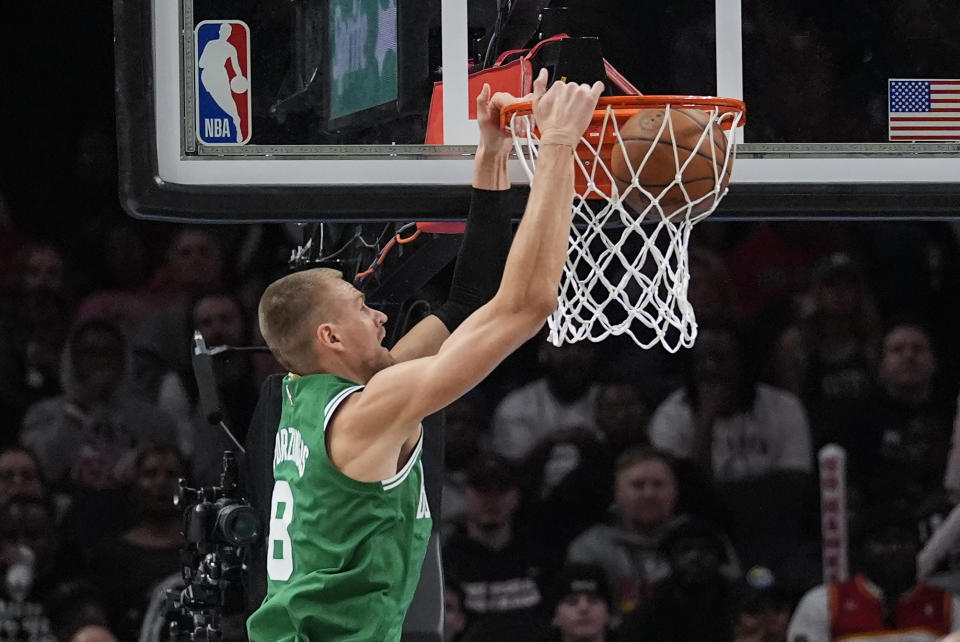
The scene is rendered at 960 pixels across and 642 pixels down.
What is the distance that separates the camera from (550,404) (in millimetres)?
5742

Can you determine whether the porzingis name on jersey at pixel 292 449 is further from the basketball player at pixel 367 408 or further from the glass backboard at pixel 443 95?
the glass backboard at pixel 443 95

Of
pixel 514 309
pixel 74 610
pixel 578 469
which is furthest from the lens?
pixel 578 469

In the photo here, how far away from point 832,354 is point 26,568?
3663 millimetres

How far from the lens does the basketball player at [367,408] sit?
7.44 feet

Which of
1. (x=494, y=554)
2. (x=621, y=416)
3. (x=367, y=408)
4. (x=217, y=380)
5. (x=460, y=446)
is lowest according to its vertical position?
(x=494, y=554)

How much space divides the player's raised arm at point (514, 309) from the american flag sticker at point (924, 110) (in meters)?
1.10

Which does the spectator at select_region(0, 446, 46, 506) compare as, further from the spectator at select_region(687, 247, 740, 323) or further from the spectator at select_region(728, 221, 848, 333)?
the spectator at select_region(728, 221, 848, 333)

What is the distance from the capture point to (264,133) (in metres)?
2.76

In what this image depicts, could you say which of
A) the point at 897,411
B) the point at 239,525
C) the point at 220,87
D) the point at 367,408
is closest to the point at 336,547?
the point at 367,408

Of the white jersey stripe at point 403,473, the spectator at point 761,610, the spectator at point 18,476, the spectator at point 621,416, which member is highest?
the white jersey stripe at point 403,473

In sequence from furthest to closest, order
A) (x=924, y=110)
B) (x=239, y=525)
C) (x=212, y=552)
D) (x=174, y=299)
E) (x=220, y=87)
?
1. (x=174, y=299)
2. (x=212, y=552)
3. (x=239, y=525)
4. (x=924, y=110)
5. (x=220, y=87)

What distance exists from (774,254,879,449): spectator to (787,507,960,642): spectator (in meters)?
0.54

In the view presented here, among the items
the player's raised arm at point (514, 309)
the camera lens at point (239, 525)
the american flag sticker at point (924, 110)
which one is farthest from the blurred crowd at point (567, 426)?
the player's raised arm at point (514, 309)

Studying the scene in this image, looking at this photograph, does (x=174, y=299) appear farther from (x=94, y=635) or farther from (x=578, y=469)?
(x=578, y=469)
